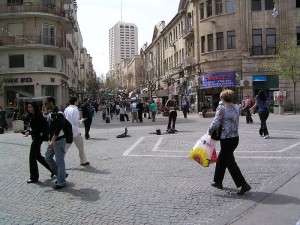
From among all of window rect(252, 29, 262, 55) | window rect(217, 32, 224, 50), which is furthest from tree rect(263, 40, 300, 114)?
window rect(217, 32, 224, 50)

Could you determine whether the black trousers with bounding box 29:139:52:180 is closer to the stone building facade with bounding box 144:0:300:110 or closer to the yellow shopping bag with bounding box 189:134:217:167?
the yellow shopping bag with bounding box 189:134:217:167

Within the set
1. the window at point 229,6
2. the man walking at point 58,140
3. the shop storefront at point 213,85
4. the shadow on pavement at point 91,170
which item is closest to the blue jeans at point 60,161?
the man walking at point 58,140

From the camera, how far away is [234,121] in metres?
6.55

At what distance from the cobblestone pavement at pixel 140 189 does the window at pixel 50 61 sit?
95.4 feet

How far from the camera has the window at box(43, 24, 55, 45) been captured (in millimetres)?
38812

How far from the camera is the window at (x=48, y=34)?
38.8m

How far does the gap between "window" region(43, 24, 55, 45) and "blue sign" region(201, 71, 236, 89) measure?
54.6 ft

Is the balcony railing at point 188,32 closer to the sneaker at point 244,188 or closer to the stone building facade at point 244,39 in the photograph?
the stone building facade at point 244,39

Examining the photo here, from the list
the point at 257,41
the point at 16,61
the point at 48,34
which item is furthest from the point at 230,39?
the point at 16,61

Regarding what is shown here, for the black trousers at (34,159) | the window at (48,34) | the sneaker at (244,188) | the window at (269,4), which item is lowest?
the sneaker at (244,188)

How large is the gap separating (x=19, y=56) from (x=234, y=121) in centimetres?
3553

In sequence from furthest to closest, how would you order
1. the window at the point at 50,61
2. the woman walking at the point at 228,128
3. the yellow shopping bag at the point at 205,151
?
the window at the point at 50,61 → the yellow shopping bag at the point at 205,151 → the woman walking at the point at 228,128

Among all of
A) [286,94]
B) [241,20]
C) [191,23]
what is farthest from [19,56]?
[286,94]

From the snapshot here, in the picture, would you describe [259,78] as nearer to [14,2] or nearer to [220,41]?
[220,41]
